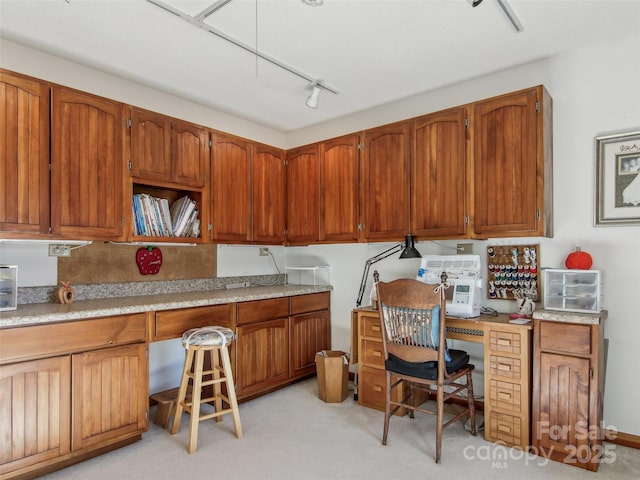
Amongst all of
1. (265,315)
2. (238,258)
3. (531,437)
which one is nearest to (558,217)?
(531,437)

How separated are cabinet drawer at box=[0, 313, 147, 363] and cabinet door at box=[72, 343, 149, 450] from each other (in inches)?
2.4

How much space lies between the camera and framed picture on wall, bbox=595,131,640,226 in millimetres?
2492

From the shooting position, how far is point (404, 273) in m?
3.55

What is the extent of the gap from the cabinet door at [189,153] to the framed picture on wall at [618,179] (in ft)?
9.76

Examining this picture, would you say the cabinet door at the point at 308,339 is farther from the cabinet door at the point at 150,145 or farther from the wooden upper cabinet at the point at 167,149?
the cabinet door at the point at 150,145

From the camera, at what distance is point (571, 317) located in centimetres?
226

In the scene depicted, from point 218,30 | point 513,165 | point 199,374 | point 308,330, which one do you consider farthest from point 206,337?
point 513,165

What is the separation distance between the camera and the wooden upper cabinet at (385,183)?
3.20 m

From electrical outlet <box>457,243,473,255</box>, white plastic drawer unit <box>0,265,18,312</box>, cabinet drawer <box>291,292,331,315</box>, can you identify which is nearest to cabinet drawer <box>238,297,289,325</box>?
cabinet drawer <box>291,292,331,315</box>

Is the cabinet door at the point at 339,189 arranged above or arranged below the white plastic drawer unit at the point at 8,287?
above

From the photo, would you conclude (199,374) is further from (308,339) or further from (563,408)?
(563,408)

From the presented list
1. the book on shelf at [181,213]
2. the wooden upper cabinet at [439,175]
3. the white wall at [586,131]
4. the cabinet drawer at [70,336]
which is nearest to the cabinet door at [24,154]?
the white wall at [586,131]

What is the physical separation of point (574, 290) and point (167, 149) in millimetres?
3073

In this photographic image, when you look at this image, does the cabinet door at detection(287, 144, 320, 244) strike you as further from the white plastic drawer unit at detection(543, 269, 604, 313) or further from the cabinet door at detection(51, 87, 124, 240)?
the white plastic drawer unit at detection(543, 269, 604, 313)
